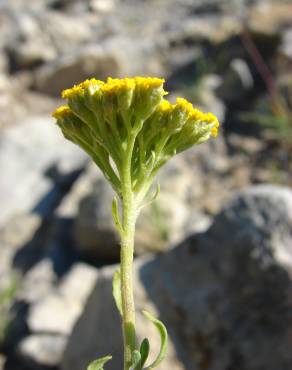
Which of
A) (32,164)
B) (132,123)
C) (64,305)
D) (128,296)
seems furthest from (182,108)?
(32,164)

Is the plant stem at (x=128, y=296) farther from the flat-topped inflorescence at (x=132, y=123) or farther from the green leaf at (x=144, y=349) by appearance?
the flat-topped inflorescence at (x=132, y=123)

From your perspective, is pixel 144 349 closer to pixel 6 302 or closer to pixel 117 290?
pixel 117 290

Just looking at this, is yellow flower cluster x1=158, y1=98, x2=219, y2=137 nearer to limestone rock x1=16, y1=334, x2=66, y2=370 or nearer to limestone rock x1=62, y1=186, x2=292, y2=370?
limestone rock x1=62, y1=186, x2=292, y2=370

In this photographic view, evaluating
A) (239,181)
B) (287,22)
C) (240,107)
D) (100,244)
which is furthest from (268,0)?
(100,244)

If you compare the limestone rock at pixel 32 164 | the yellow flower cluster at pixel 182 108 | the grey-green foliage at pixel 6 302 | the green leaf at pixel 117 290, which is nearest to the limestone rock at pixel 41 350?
the grey-green foliage at pixel 6 302

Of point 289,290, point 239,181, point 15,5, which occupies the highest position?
point 15,5

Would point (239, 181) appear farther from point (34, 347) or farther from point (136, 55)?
point (136, 55)

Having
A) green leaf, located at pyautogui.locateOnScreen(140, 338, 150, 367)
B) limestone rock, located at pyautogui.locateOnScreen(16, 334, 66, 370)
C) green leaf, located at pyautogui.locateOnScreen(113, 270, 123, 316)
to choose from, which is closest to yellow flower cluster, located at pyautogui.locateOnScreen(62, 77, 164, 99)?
green leaf, located at pyautogui.locateOnScreen(113, 270, 123, 316)
